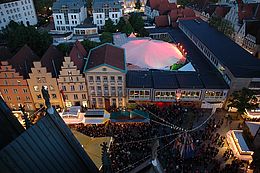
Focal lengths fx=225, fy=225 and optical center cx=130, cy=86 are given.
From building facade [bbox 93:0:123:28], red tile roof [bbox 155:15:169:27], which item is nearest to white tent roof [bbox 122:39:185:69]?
red tile roof [bbox 155:15:169:27]

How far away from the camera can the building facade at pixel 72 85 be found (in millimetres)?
40250

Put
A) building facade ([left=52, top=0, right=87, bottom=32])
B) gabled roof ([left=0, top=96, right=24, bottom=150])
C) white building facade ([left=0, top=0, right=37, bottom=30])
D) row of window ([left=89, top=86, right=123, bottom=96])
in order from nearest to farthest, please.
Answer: gabled roof ([left=0, top=96, right=24, bottom=150]) < row of window ([left=89, top=86, right=123, bottom=96]) < white building facade ([left=0, top=0, right=37, bottom=30]) < building facade ([left=52, top=0, right=87, bottom=32])

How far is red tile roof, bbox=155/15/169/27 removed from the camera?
279 ft

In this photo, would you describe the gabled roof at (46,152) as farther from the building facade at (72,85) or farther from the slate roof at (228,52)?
the slate roof at (228,52)

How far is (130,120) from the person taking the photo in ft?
125

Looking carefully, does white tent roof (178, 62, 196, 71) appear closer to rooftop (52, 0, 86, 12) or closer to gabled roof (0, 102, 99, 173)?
gabled roof (0, 102, 99, 173)

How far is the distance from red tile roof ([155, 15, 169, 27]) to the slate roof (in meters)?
14.3

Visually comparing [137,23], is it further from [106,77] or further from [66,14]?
[106,77]

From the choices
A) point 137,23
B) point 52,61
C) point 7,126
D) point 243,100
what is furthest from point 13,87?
point 137,23

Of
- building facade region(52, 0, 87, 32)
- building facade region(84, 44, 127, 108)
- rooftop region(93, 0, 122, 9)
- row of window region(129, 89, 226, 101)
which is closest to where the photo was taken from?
building facade region(84, 44, 127, 108)

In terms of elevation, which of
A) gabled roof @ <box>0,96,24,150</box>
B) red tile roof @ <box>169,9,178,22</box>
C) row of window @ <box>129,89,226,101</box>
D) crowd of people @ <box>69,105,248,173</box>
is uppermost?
gabled roof @ <box>0,96,24,150</box>

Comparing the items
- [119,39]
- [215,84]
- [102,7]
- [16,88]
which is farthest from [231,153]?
[102,7]

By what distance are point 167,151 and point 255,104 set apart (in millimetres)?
18454

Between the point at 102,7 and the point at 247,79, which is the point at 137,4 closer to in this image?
the point at 102,7
